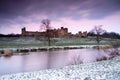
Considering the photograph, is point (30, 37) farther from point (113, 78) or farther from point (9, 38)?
point (113, 78)

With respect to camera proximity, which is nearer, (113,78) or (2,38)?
(113,78)

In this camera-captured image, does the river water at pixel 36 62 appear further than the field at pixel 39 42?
No

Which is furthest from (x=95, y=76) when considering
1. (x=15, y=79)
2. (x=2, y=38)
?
(x=2, y=38)

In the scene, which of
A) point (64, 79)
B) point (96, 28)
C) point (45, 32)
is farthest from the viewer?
point (96, 28)

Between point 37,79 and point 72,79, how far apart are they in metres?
1.77

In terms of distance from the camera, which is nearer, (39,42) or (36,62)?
(36,62)

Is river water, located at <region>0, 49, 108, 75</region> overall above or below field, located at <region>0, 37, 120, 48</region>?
below

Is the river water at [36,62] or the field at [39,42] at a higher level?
the field at [39,42]

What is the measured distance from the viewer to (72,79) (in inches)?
366

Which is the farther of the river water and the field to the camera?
the field

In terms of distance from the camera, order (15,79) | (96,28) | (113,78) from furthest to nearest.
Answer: (96,28)
(15,79)
(113,78)

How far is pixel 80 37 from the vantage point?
259ft

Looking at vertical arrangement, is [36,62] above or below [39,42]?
below

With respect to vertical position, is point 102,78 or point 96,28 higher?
point 96,28
